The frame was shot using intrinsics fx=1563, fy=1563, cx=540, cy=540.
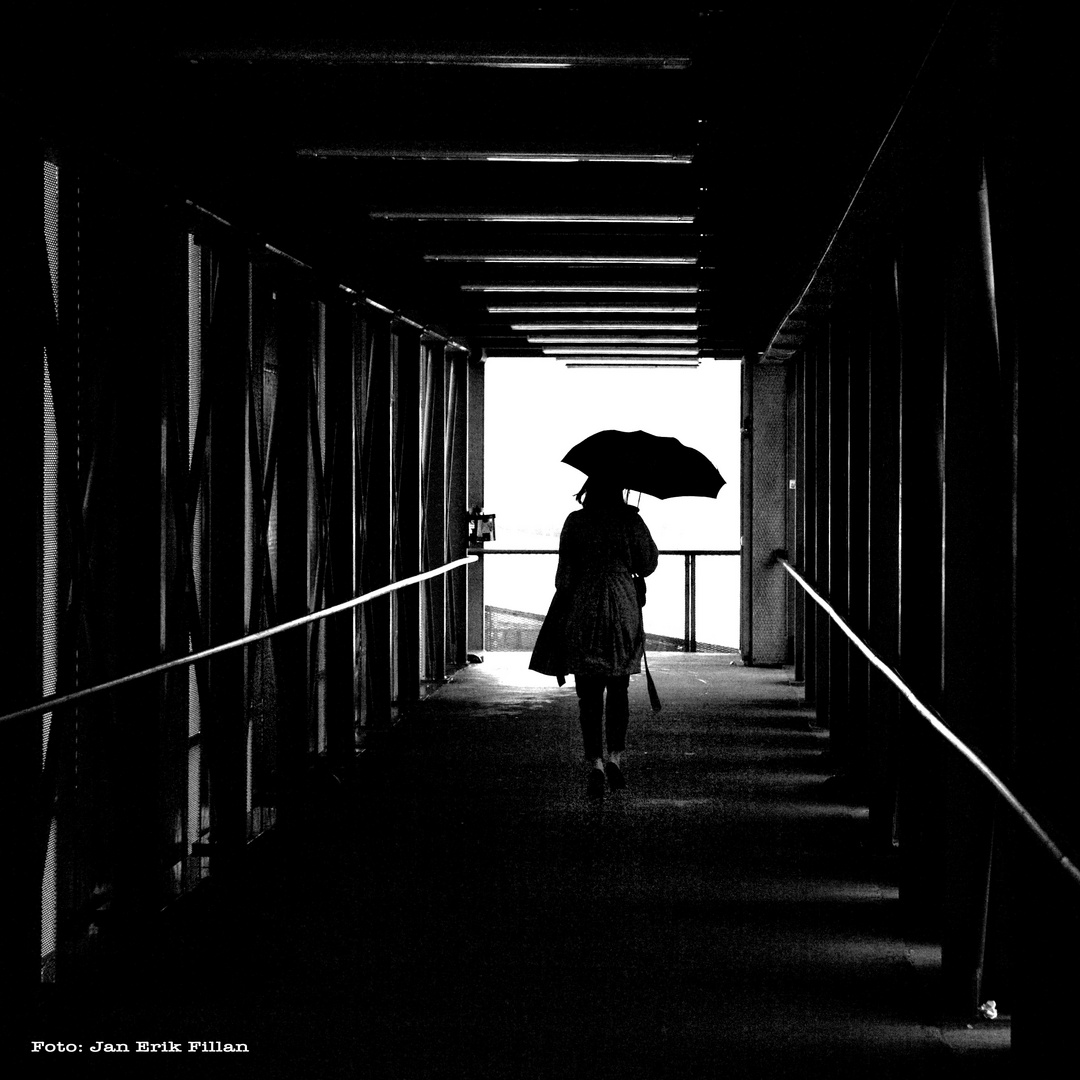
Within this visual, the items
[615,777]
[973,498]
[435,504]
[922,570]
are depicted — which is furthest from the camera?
[435,504]

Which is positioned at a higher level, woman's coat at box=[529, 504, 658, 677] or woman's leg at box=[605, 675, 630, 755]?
woman's coat at box=[529, 504, 658, 677]

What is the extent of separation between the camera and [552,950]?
5.45 meters

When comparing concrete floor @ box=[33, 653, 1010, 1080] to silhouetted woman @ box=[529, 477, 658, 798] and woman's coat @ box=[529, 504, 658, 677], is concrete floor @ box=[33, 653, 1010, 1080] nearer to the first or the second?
silhouetted woman @ box=[529, 477, 658, 798]

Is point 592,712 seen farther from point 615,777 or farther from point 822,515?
point 822,515

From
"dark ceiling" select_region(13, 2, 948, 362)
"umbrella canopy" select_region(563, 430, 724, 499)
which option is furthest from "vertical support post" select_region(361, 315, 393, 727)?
"umbrella canopy" select_region(563, 430, 724, 499)

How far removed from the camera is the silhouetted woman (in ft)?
26.6

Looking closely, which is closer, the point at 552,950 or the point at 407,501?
the point at 552,950

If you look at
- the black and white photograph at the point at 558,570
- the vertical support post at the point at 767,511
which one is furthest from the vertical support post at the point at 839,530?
the vertical support post at the point at 767,511

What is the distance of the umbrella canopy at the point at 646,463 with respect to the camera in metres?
8.20

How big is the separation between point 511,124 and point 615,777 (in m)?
3.78

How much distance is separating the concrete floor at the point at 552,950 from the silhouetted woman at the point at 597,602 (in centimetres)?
64

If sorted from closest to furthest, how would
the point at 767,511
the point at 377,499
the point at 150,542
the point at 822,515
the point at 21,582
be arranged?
the point at 21,582
the point at 150,542
the point at 377,499
the point at 822,515
the point at 767,511

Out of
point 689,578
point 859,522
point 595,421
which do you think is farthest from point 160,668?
point 595,421

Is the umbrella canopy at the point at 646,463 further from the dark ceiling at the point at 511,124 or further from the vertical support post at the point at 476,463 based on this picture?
the vertical support post at the point at 476,463
